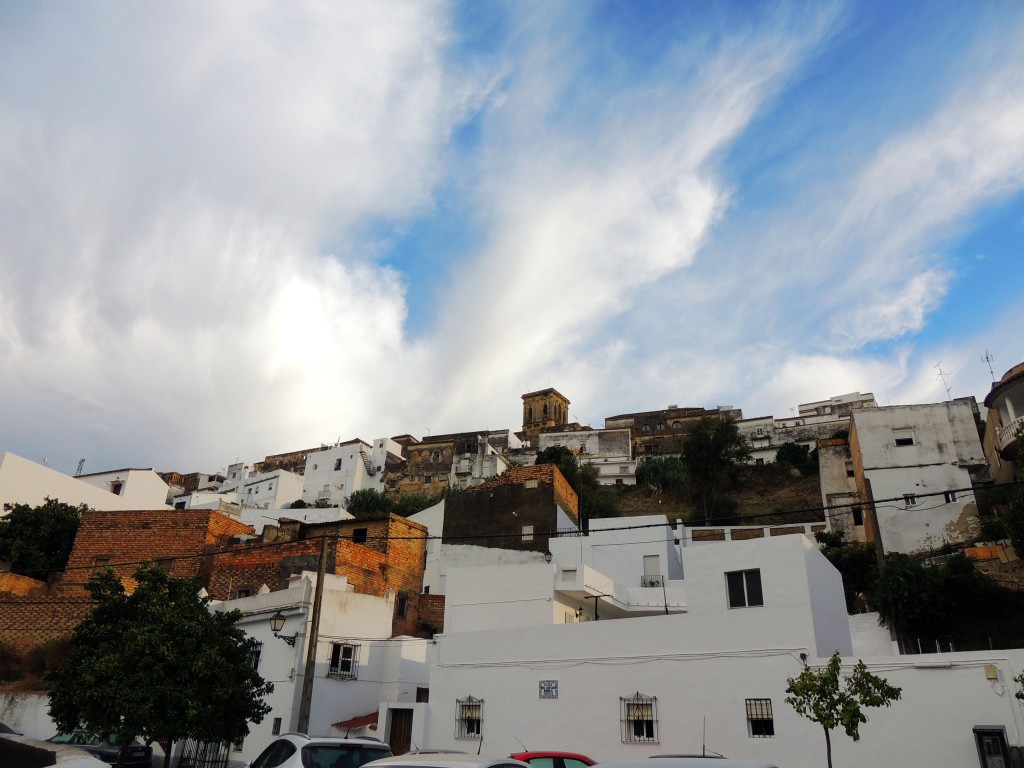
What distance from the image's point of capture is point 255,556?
31578 millimetres

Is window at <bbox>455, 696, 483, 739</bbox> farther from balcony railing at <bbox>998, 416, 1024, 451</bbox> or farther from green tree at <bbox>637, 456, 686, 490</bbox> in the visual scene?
green tree at <bbox>637, 456, 686, 490</bbox>

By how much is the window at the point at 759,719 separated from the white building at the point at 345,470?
2425 inches

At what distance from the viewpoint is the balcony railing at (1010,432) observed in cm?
3358

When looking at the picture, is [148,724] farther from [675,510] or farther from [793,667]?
[675,510]

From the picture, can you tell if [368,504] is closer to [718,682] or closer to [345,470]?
[345,470]

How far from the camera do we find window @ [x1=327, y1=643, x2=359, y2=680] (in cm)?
2202

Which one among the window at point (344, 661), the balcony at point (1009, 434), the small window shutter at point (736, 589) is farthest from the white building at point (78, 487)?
the balcony at point (1009, 434)

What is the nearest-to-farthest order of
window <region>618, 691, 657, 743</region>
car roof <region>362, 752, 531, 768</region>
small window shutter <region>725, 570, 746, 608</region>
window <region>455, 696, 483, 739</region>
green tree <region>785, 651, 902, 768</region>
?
car roof <region>362, 752, 531, 768</region>, green tree <region>785, 651, 902, 768</region>, window <region>618, 691, 657, 743</region>, small window shutter <region>725, 570, 746, 608</region>, window <region>455, 696, 483, 739</region>

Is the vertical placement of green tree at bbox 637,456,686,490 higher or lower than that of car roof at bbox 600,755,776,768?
higher

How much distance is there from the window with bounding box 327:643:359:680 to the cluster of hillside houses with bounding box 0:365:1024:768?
48 millimetres

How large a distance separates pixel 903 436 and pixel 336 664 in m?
33.5

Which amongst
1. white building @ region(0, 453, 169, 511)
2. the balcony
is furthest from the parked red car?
white building @ region(0, 453, 169, 511)

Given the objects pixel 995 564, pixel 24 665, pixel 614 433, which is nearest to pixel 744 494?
pixel 614 433

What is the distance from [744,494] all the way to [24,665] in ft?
165
